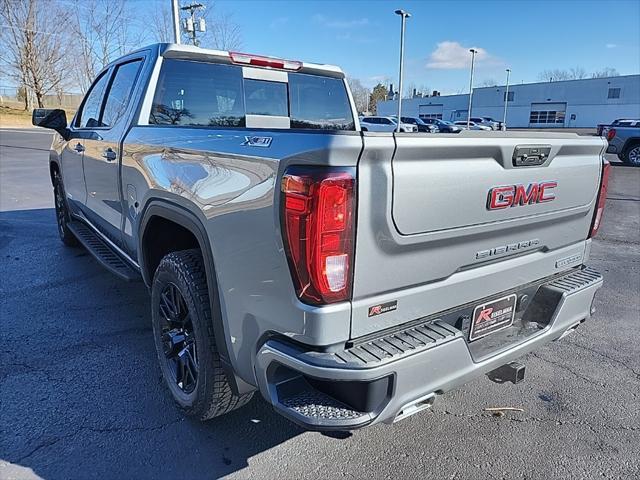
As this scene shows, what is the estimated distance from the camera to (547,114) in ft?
238

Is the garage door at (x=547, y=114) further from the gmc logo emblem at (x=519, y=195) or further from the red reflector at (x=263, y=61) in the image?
the gmc logo emblem at (x=519, y=195)

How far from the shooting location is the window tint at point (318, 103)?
4176mm

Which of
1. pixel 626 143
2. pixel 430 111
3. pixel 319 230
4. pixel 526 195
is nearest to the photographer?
pixel 319 230

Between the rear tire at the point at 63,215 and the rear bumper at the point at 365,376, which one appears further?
the rear tire at the point at 63,215

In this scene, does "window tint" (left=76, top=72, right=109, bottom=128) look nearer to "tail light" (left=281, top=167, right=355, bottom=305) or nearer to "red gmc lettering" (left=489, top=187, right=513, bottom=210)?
"tail light" (left=281, top=167, right=355, bottom=305)

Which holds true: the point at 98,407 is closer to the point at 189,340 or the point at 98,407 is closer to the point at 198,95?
the point at 189,340

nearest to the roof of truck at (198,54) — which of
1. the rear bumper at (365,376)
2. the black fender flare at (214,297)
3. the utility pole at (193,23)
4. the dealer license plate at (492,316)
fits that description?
the black fender flare at (214,297)

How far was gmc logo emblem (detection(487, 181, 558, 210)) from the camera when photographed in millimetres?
2146

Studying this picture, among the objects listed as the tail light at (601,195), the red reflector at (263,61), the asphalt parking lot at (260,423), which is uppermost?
the red reflector at (263,61)

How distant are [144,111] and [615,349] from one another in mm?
3988

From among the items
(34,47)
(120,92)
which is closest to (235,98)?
(120,92)

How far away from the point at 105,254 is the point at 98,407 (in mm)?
1658

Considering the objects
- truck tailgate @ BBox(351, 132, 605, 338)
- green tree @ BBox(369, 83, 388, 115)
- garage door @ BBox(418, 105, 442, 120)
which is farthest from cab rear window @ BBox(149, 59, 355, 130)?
green tree @ BBox(369, 83, 388, 115)

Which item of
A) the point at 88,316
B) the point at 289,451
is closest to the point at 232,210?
the point at 289,451
